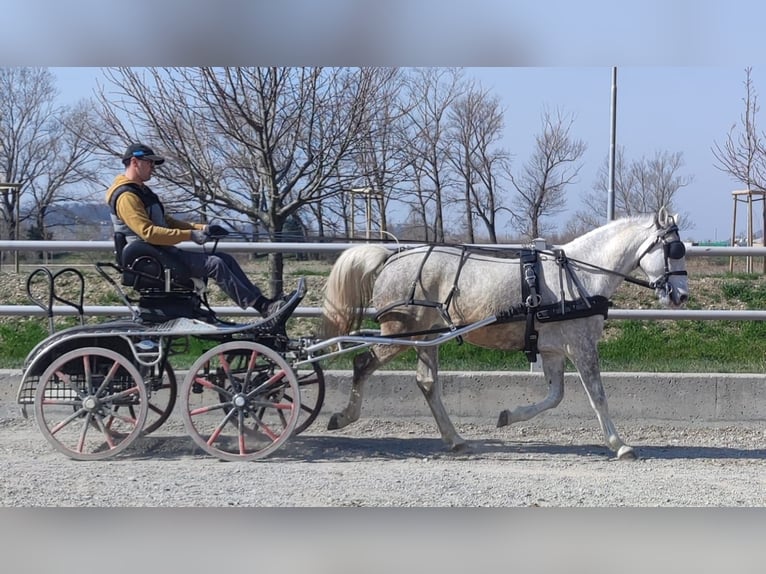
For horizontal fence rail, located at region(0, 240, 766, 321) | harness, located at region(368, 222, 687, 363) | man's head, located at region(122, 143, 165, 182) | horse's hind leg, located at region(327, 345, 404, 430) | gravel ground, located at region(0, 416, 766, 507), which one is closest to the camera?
gravel ground, located at region(0, 416, 766, 507)

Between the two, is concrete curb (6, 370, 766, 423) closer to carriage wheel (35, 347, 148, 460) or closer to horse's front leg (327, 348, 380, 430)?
horse's front leg (327, 348, 380, 430)

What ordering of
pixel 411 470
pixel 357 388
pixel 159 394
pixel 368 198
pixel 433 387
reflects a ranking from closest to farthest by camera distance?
pixel 411 470 → pixel 433 387 → pixel 357 388 → pixel 159 394 → pixel 368 198

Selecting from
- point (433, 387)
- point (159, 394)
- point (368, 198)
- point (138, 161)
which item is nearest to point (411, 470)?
point (433, 387)

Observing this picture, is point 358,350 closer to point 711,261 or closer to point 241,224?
point 241,224

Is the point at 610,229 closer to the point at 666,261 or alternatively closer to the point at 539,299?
the point at 666,261

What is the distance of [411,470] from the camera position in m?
5.87

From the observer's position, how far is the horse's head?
6391mm

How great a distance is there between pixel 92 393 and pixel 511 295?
3042mm

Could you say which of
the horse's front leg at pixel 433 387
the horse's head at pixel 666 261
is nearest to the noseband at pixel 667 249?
the horse's head at pixel 666 261

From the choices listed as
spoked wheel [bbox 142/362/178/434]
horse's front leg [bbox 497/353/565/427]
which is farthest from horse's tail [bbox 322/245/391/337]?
horse's front leg [bbox 497/353/565/427]

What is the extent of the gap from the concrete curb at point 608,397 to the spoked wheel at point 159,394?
136 centimetres

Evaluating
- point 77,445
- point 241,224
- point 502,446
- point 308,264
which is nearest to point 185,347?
point 77,445

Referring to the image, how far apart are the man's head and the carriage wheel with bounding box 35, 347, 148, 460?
125cm

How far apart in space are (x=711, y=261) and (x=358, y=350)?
1205cm
